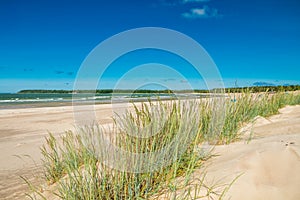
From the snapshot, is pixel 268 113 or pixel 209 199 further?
pixel 268 113

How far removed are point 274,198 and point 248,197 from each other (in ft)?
0.62

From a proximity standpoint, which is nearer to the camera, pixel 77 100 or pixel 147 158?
pixel 147 158

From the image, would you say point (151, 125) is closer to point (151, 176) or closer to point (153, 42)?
point (151, 176)

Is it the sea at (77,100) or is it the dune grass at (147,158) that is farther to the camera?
the sea at (77,100)

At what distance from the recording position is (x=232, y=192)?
206cm

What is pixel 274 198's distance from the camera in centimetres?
196

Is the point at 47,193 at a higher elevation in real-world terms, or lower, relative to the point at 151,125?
lower

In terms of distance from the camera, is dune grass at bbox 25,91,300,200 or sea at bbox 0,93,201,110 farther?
sea at bbox 0,93,201,110

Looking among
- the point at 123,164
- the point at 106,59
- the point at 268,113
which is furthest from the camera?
the point at 268,113

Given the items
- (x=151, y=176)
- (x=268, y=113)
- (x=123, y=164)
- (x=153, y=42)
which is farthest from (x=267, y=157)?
(x=268, y=113)

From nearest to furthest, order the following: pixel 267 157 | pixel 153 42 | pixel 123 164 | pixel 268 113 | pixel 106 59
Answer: pixel 123 164, pixel 267 157, pixel 106 59, pixel 153 42, pixel 268 113

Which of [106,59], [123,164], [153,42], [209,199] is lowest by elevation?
[209,199]

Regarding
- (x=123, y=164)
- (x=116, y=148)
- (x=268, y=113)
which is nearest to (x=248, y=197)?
(x=123, y=164)

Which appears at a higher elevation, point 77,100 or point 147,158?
point 77,100
